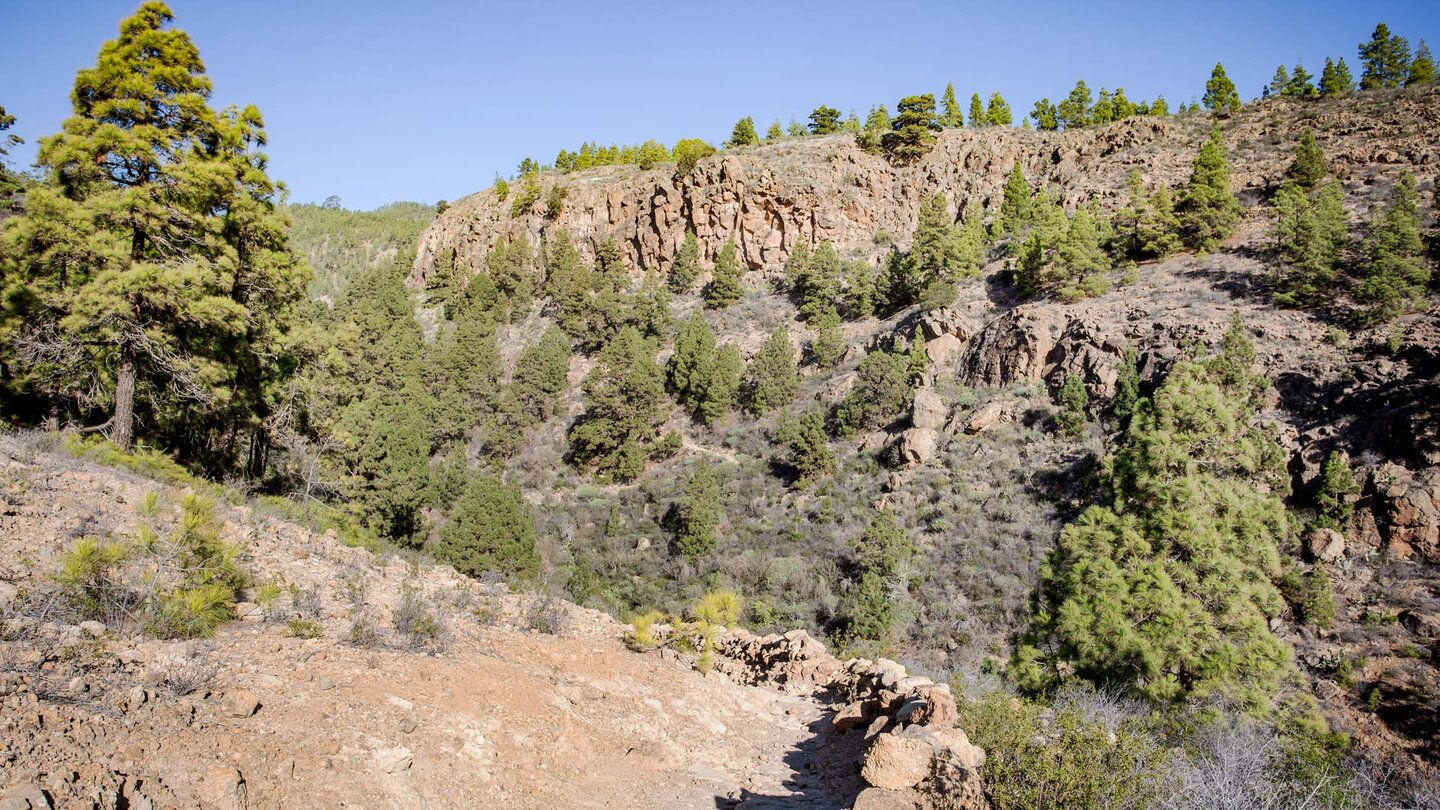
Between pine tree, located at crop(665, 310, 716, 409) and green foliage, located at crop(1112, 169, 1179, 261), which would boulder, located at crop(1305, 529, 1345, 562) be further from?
pine tree, located at crop(665, 310, 716, 409)

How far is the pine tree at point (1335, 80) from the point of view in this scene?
156ft

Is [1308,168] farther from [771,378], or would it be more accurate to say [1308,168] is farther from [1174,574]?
[1174,574]

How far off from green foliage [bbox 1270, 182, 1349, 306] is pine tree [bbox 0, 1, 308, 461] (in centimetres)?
3257

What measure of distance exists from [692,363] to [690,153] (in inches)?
920

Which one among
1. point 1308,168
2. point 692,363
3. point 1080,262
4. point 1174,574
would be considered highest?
point 1308,168

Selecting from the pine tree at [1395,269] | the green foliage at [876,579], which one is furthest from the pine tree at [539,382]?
the pine tree at [1395,269]

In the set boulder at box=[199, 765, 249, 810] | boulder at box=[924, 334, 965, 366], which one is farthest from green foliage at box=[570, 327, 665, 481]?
boulder at box=[199, 765, 249, 810]

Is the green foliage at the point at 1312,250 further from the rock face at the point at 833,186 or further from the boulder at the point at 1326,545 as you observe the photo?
the rock face at the point at 833,186

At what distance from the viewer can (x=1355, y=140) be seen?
38.1 m

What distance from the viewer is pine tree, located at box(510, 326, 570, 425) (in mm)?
36438

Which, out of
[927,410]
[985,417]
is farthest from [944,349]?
[985,417]

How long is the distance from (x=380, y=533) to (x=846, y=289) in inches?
1127

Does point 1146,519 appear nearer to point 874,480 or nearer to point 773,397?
point 874,480

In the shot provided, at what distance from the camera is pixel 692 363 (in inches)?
1404
